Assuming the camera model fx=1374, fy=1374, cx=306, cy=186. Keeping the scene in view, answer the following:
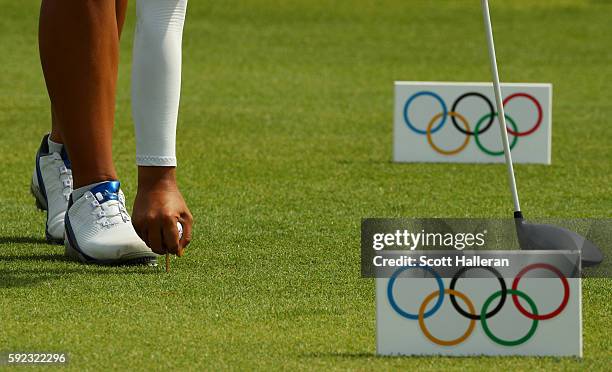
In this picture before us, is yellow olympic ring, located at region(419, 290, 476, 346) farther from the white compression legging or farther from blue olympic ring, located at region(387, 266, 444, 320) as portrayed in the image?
the white compression legging

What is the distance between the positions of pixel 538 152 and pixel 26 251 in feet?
10.2

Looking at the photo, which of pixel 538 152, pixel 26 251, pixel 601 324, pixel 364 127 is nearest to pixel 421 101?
pixel 538 152

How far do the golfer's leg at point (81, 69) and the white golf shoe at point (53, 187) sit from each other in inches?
13.8

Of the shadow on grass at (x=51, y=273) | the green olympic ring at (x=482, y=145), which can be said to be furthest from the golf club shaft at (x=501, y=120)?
the green olympic ring at (x=482, y=145)

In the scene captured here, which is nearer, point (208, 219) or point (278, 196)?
point (208, 219)

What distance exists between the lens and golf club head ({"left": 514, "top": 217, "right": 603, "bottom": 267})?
3.21 meters

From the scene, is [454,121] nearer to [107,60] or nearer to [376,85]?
[107,60]

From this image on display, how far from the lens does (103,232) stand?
3.54 meters

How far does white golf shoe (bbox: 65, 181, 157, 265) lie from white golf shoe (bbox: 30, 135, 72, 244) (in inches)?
10.2

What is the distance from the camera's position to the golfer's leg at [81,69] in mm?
3535

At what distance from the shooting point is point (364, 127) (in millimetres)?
7691

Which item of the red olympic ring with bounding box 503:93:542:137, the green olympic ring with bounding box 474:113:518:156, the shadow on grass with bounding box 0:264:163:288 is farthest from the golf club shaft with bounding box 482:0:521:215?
the red olympic ring with bounding box 503:93:542:137

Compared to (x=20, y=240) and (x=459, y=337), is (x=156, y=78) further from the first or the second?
(x=459, y=337)

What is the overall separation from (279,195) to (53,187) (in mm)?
1241
